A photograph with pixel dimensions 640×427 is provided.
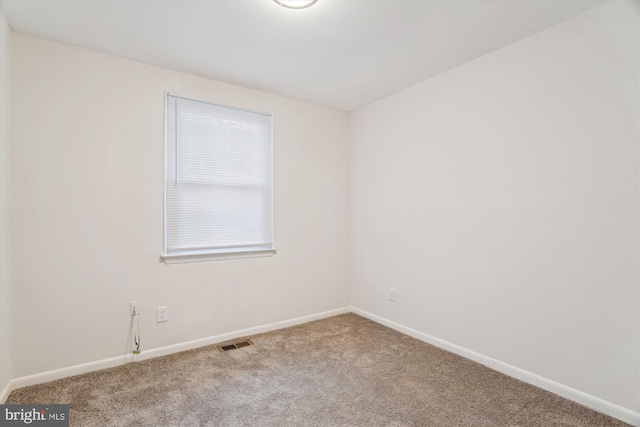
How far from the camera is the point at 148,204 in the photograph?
2680mm

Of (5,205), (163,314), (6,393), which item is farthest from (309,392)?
(5,205)

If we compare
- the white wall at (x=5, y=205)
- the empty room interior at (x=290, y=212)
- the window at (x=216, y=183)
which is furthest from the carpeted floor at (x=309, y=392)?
the window at (x=216, y=183)

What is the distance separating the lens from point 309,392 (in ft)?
7.10

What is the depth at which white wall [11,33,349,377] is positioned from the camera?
7.37ft

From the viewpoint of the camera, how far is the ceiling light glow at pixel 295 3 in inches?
73.8

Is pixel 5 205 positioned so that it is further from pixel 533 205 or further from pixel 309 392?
pixel 533 205

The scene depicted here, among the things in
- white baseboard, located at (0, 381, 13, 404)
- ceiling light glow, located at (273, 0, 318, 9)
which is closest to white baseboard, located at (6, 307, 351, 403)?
white baseboard, located at (0, 381, 13, 404)

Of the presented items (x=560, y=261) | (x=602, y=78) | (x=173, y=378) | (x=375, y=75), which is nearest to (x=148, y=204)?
(x=173, y=378)

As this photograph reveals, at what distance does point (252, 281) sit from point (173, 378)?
3.57 ft

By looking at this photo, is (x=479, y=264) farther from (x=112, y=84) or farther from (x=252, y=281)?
(x=112, y=84)

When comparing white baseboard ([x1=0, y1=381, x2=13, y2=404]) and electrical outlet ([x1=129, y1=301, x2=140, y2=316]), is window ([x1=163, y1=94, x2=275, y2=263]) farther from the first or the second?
white baseboard ([x1=0, y1=381, x2=13, y2=404])

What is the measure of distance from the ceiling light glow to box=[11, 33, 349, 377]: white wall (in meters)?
1.36

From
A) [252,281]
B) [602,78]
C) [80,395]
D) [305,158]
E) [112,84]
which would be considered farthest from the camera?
[305,158]

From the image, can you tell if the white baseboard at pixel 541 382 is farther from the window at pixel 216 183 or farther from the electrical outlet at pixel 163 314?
the electrical outlet at pixel 163 314
